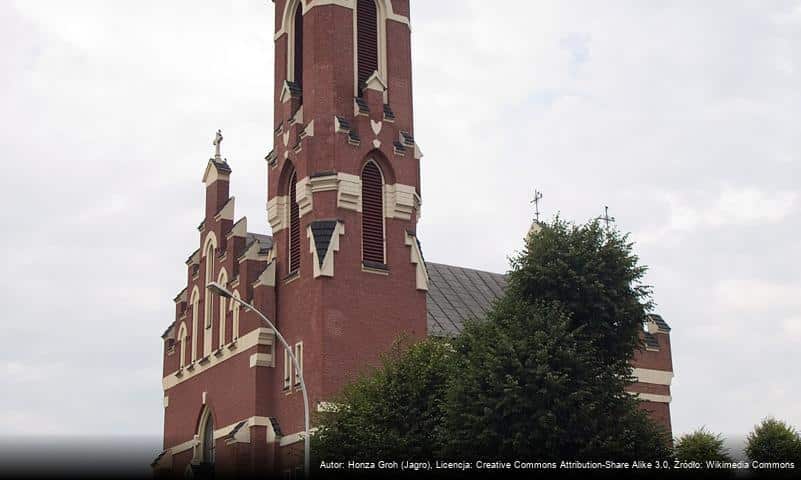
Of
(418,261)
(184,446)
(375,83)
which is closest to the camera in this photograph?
(418,261)

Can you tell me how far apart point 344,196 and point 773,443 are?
902 inches

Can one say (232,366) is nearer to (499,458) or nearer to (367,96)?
(367,96)

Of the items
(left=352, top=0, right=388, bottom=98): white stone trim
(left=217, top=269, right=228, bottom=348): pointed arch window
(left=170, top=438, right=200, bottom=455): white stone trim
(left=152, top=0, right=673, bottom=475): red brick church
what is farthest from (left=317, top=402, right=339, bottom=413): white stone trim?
(left=352, top=0, right=388, bottom=98): white stone trim

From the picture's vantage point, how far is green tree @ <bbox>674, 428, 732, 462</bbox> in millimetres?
37000

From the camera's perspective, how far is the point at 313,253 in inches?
1617

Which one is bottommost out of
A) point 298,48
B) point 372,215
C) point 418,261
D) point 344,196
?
point 418,261

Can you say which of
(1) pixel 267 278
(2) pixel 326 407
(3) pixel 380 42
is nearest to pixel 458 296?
(1) pixel 267 278

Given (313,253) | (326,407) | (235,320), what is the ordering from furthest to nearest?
1. (235,320)
2. (313,253)
3. (326,407)

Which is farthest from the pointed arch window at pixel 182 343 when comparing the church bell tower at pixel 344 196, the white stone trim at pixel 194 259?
the church bell tower at pixel 344 196

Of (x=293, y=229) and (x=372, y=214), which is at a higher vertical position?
(x=372, y=214)

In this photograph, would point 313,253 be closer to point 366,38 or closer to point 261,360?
point 261,360

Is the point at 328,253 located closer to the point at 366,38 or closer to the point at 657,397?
the point at 366,38

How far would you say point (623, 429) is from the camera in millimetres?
28875

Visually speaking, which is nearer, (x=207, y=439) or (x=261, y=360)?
(x=261, y=360)
